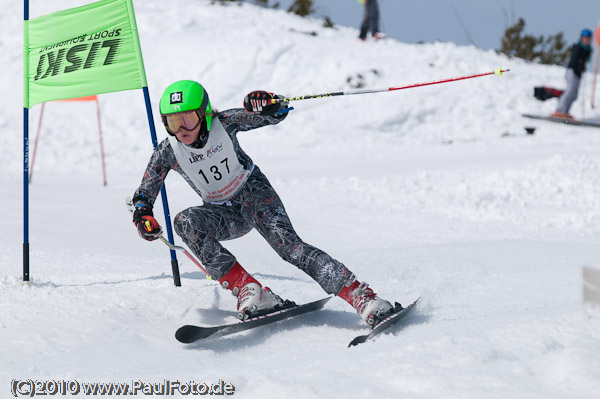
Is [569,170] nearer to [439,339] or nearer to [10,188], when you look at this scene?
[439,339]

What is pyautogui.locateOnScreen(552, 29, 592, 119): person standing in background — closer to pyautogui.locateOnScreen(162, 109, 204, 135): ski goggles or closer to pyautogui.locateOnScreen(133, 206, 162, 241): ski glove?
pyautogui.locateOnScreen(162, 109, 204, 135): ski goggles

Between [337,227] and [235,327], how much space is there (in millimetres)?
Answer: 3948

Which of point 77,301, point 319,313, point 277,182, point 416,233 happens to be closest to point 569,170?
point 416,233

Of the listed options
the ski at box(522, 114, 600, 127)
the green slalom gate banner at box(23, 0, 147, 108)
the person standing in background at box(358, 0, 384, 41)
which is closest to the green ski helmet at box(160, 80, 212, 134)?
the green slalom gate banner at box(23, 0, 147, 108)

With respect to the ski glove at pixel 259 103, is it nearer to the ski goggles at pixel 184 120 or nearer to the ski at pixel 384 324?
the ski goggles at pixel 184 120

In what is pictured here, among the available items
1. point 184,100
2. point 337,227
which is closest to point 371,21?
point 337,227

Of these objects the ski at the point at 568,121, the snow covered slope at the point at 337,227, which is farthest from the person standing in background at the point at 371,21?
the ski at the point at 568,121

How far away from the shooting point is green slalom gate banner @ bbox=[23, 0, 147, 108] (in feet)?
15.9

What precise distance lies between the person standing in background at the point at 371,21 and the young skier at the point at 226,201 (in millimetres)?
14410

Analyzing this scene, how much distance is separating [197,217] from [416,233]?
3712mm

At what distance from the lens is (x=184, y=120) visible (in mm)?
3932

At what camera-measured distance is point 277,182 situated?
9570 millimetres

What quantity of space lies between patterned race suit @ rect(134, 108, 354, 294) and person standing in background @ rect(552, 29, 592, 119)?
425 inches

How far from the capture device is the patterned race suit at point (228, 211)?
401 cm
